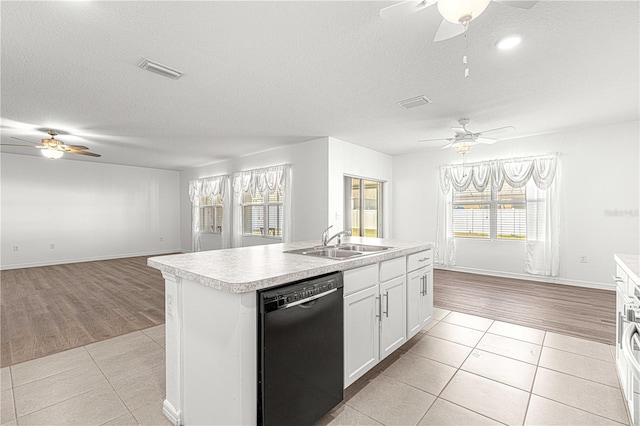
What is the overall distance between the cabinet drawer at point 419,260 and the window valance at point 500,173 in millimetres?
3330

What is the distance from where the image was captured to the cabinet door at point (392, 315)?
7.40 feet

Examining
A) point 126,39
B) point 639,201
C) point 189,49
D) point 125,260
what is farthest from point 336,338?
point 125,260

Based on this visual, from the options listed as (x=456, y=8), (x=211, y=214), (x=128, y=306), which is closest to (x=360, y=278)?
(x=456, y=8)

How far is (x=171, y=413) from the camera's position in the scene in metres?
1.77

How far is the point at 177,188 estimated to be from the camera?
930 centimetres

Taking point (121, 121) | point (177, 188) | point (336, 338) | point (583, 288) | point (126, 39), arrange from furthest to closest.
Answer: point (177, 188) → point (583, 288) → point (121, 121) → point (126, 39) → point (336, 338)

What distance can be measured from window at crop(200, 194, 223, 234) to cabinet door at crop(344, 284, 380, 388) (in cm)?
650

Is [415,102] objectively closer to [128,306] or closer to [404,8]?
[404,8]

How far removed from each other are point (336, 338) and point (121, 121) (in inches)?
174

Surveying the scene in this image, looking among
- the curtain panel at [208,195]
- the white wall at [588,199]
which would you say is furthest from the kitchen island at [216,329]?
the curtain panel at [208,195]

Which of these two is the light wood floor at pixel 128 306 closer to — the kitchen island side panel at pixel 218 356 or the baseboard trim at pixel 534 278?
the baseboard trim at pixel 534 278

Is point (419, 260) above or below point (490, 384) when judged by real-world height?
above

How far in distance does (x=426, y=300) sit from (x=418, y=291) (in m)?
0.24

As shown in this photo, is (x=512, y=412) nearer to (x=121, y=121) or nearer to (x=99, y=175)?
(x=121, y=121)
